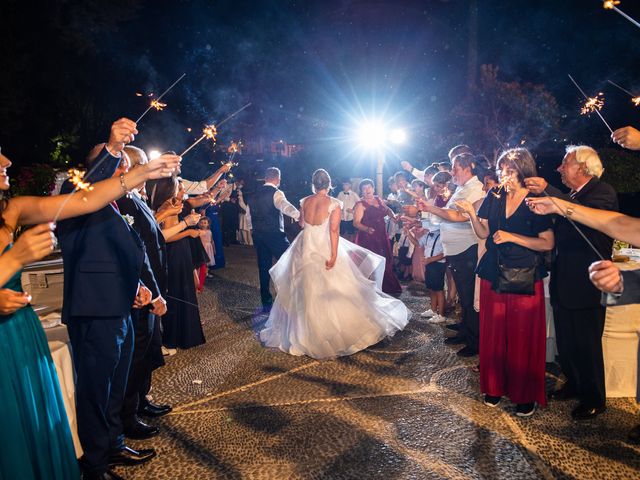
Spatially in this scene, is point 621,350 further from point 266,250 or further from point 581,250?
point 266,250

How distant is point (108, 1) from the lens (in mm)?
13234

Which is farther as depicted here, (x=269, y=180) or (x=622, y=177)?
(x=622, y=177)

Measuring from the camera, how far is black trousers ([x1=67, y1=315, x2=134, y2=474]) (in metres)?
2.75

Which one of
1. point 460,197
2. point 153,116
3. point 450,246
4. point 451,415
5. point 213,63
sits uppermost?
point 213,63

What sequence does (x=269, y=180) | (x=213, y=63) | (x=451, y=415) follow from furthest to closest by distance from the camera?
(x=213, y=63) → (x=269, y=180) → (x=451, y=415)

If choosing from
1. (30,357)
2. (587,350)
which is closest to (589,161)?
(587,350)

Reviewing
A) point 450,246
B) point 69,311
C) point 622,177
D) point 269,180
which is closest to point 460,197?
point 450,246

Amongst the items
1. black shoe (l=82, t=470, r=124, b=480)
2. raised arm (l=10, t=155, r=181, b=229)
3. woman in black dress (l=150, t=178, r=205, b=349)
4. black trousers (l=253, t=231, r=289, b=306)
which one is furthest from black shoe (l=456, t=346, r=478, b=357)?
raised arm (l=10, t=155, r=181, b=229)

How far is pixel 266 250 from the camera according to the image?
741 centimetres

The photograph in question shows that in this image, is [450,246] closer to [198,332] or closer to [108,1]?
[198,332]

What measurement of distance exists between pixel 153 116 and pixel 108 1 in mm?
3532

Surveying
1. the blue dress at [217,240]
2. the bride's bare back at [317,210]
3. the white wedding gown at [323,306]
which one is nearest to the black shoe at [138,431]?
the white wedding gown at [323,306]

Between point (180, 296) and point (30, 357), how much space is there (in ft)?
10.1

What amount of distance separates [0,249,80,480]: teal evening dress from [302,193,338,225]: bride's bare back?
3689 mm
